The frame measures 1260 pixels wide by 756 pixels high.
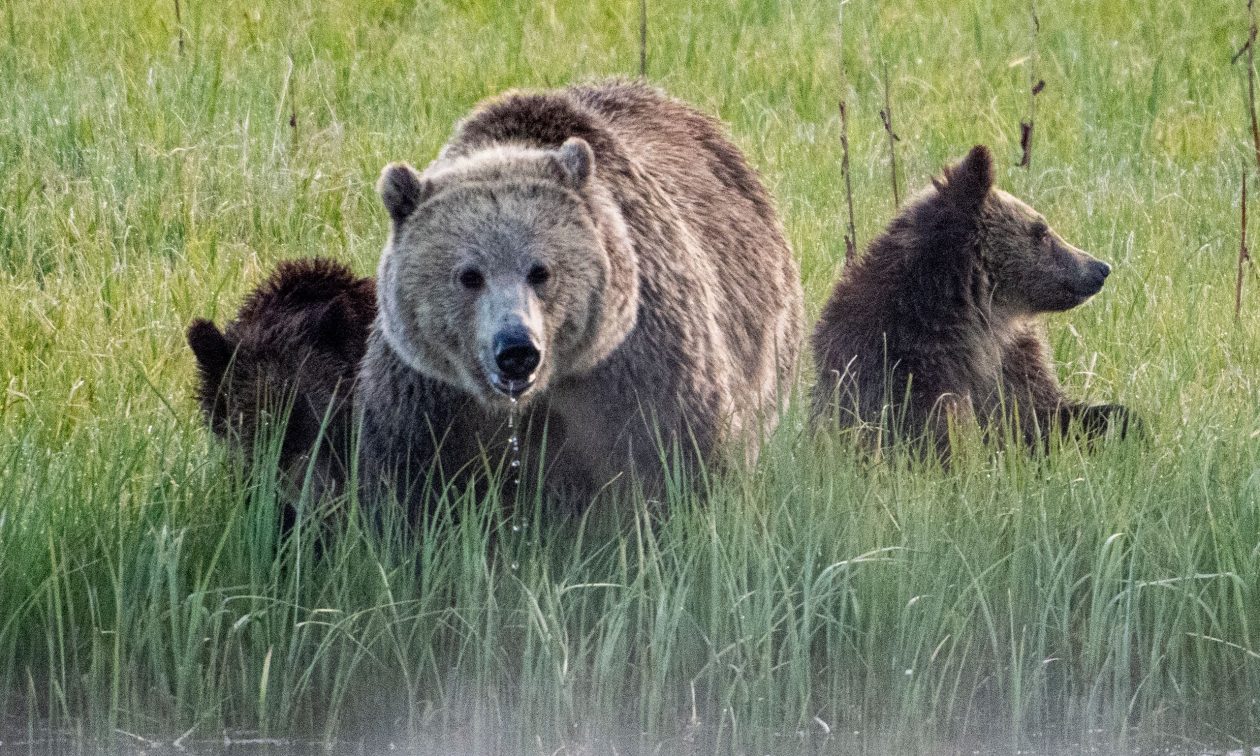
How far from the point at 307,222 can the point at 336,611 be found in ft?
13.0

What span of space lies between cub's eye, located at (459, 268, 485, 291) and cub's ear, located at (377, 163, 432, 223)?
1.03ft

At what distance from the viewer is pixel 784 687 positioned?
4270 mm

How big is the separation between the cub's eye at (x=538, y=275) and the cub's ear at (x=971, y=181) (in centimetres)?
209

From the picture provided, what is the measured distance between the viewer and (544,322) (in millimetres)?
4602

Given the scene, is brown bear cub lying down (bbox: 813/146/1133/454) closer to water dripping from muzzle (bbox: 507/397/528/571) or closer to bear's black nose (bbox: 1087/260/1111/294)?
bear's black nose (bbox: 1087/260/1111/294)

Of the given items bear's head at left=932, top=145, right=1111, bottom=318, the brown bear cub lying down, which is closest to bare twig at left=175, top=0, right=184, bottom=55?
the brown bear cub lying down

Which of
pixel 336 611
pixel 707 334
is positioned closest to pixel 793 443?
pixel 707 334

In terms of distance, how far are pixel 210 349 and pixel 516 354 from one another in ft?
5.53

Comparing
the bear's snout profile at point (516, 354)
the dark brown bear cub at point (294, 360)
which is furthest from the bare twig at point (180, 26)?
the bear's snout profile at point (516, 354)

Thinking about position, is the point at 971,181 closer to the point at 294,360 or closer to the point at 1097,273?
the point at 1097,273

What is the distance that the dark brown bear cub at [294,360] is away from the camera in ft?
18.5

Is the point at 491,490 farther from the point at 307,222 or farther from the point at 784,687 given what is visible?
the point at 307,222

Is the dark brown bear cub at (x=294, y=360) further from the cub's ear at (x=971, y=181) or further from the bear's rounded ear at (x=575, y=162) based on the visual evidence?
the cub's ear at (x=971, y=181)

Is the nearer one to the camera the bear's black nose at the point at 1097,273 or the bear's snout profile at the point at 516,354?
the bear's snout profile at the point at 516,354
